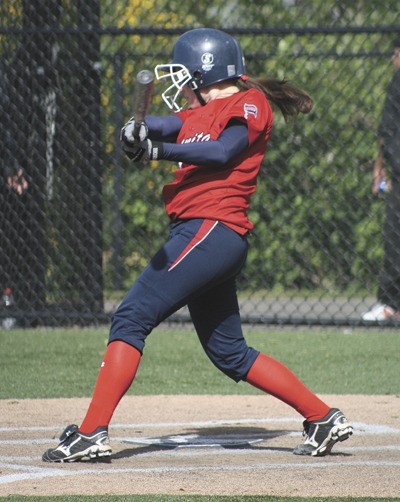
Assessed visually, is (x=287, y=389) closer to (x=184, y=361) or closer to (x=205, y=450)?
(x=205, y=450)

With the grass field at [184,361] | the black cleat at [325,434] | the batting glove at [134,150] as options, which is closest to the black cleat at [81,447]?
the black cleat at [325,434]

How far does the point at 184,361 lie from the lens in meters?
7.52

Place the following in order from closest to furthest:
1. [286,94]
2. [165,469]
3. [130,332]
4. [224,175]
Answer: [165,469]
[130,332]
[224,175]
[286,94]

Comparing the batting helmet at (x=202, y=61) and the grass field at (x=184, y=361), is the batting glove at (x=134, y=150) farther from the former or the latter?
the grass field at (x=184, y=361)

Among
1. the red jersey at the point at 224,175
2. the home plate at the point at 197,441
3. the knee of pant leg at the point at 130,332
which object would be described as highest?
the red jersey at the point at 224,175

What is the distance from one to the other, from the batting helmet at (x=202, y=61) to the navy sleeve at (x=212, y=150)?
32 cm

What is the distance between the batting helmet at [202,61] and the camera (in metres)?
4.64

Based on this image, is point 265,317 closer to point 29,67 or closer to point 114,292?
point 114,292

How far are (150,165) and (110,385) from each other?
564 centimetres

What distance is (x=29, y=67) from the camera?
8.85 meters

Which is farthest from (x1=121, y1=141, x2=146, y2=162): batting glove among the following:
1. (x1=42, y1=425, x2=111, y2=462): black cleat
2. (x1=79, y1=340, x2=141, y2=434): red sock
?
(x1=42, y1=425, x2=111, y2=462): black cleat

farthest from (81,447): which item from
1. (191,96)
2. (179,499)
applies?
(191,96)

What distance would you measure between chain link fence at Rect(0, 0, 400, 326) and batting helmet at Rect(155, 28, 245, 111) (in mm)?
3635

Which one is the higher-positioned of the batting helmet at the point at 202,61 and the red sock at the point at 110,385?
the batting helmet at the point at 202,61
